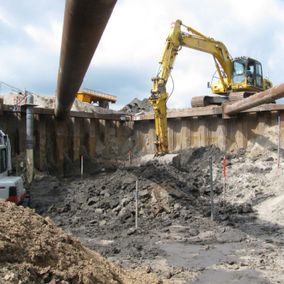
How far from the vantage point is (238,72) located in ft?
67.4

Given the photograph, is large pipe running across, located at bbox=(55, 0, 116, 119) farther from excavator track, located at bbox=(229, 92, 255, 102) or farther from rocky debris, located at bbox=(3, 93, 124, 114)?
rocky debris, located at bbox=(3, 93, 124, 114)

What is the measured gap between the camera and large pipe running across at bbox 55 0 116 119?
420 cm

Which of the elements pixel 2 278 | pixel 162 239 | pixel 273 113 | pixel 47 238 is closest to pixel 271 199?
pixel 162 239

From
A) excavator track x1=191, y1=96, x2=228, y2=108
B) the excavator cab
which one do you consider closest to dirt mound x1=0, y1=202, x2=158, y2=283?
excavator track x1=191, y1=96, x2=228, y2=108

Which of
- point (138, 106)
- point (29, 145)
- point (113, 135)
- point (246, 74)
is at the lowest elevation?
point (29, 145)

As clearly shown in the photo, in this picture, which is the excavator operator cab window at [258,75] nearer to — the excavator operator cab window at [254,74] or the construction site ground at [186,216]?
the excavator operator cab window at [254,74]

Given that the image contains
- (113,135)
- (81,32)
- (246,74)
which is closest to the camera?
(81,32)

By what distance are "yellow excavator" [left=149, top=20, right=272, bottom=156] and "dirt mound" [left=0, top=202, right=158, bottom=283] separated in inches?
459

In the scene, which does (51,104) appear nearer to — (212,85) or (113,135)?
(113,135)

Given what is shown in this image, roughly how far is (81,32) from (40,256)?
8.07ft

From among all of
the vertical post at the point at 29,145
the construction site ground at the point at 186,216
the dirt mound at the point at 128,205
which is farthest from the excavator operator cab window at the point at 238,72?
the vertical post at the point at 29,145

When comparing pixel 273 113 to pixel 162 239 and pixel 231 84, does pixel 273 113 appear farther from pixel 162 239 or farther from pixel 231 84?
pixel 162 239

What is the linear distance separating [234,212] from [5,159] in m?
5.94

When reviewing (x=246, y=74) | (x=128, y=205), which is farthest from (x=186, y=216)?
(x=246, y=74)
